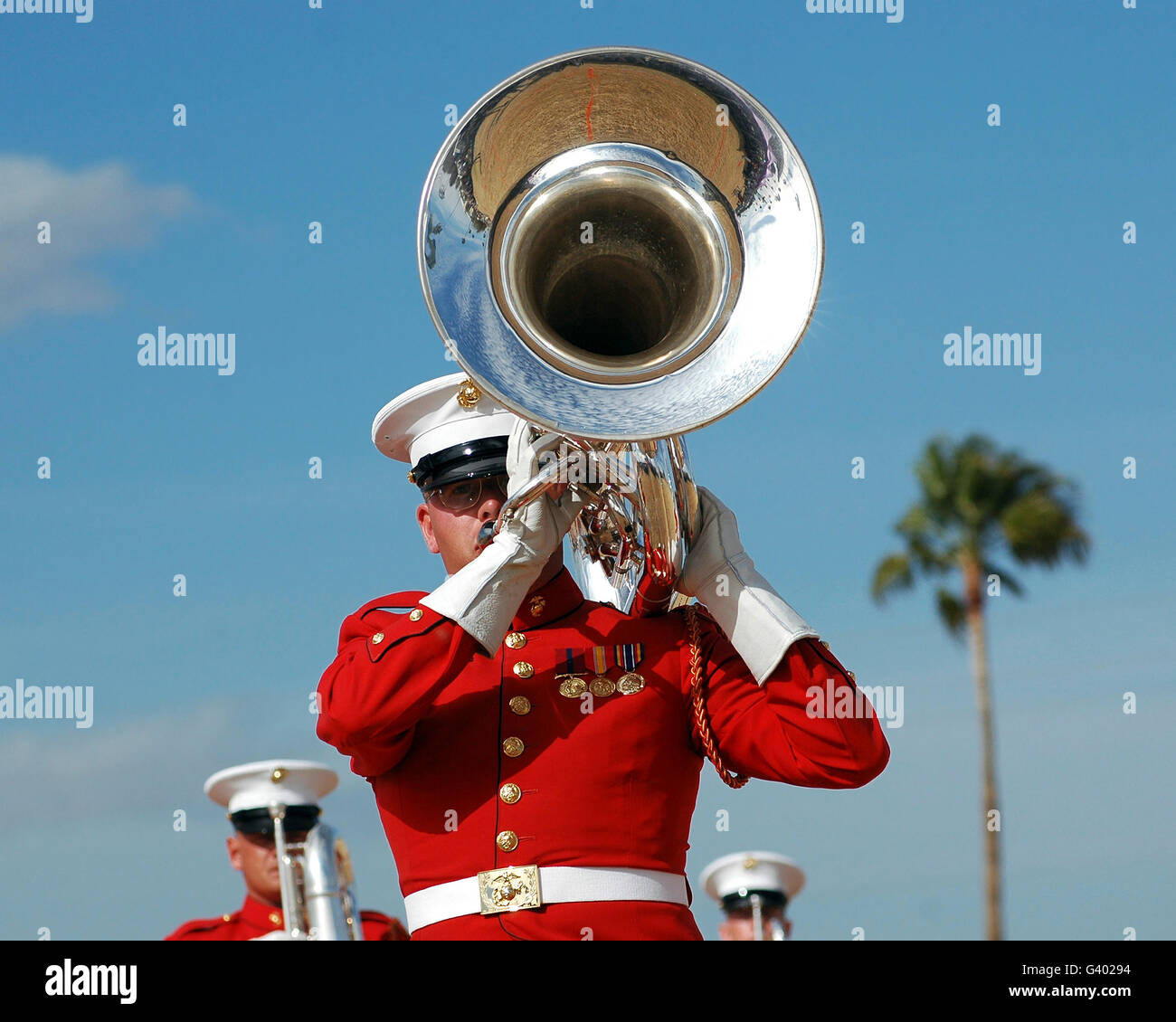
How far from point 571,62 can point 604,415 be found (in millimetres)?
891

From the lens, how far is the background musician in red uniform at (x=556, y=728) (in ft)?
14.1

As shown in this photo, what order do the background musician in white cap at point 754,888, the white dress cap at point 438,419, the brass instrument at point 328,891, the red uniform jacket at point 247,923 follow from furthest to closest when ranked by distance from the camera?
the background musician in white cap at point 754,888 < the red uniform jacket at point 247,923 < the brass instrument at point 328,891 < the white dress cap at point 438,419

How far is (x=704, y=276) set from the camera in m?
4.44

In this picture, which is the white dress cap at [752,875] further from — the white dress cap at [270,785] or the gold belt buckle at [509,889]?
the gold belt buckle at [509,889]

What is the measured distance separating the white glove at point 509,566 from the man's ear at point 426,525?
50 cm

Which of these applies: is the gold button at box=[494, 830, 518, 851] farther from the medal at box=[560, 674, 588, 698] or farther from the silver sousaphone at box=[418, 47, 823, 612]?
the silver sousaphone at box=[418, 47, 823, 612]

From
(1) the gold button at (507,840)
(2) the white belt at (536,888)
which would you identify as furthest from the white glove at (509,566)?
(2) the white belt at (536,888)

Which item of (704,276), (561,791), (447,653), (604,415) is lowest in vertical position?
(561,791)

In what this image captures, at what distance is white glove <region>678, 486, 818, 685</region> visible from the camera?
14.3ft

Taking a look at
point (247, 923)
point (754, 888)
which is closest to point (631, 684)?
point (247, 923)
